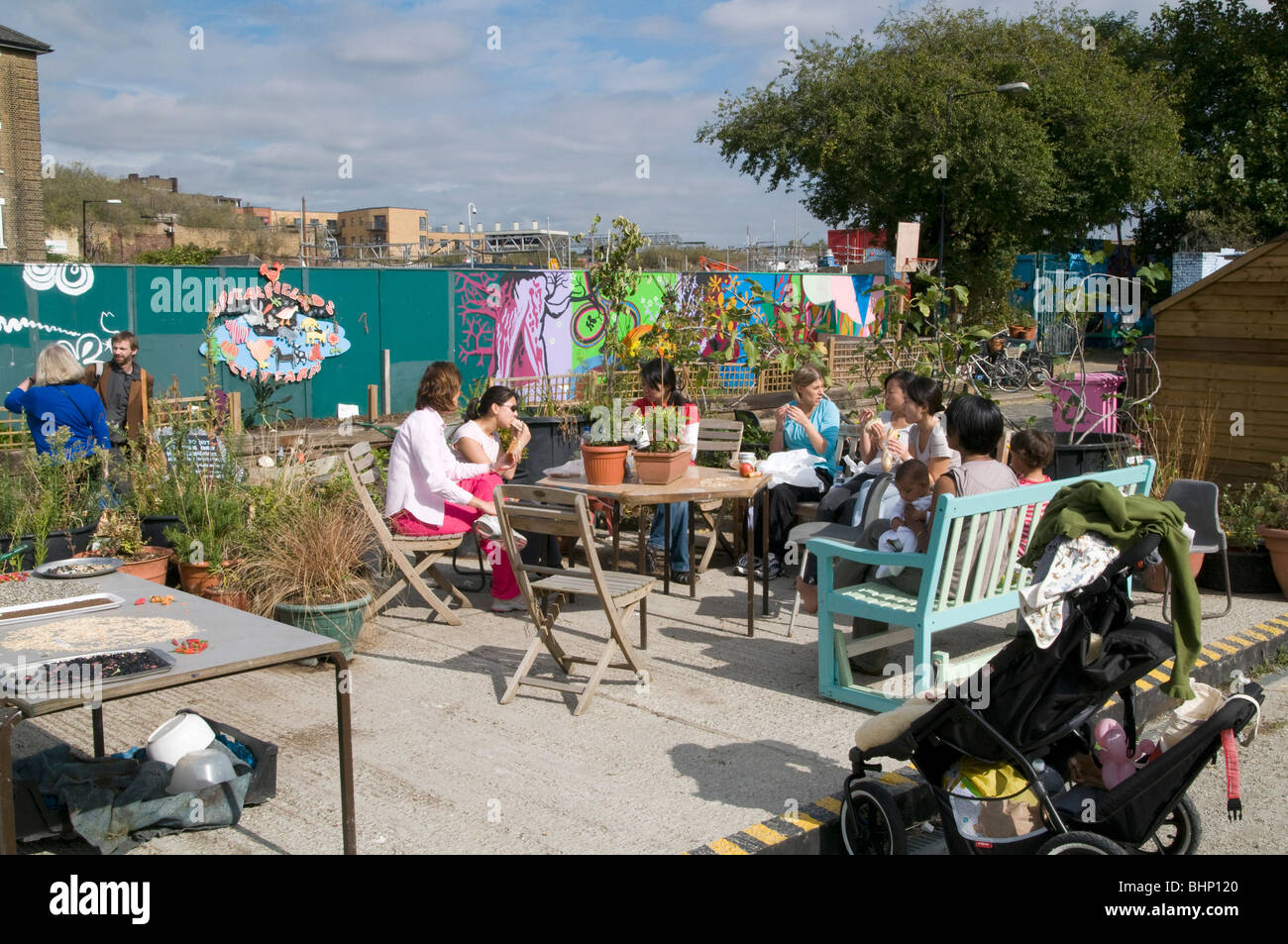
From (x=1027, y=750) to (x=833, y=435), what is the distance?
14.9 ft

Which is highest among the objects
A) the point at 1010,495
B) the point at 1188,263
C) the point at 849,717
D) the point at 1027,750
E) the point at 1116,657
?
the point at 1188,263

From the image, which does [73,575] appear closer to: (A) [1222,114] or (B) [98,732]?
(B) [98,732]

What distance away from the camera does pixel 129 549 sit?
248 inches

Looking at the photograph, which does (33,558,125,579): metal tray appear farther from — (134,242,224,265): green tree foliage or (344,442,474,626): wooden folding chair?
(134,242,224,265): green tree foliage

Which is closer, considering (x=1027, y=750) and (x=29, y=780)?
(x=1027, y=750)

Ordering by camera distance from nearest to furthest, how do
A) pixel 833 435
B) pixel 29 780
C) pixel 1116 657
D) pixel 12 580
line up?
pixel 1116 657 → pixel 29 780 → pixel 12 580 → pixel 833 435

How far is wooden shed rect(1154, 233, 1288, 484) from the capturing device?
357 inches

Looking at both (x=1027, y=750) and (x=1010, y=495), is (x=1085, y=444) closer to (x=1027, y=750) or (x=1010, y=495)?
(x=1010, y=495)

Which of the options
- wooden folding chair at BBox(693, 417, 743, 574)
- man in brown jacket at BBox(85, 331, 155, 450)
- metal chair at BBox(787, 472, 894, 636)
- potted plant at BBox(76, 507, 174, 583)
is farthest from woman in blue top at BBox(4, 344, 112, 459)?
metal chair at BBox(787, 472, 894, 636)

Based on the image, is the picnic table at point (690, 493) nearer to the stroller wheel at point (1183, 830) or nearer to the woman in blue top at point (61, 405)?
the stroller wheel at point (1183, 830)

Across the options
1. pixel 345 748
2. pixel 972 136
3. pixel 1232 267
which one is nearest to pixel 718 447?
pixel 1232 267

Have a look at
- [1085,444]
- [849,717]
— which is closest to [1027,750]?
[849,717]

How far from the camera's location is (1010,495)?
510 cm

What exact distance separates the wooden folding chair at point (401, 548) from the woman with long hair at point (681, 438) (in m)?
1.48
